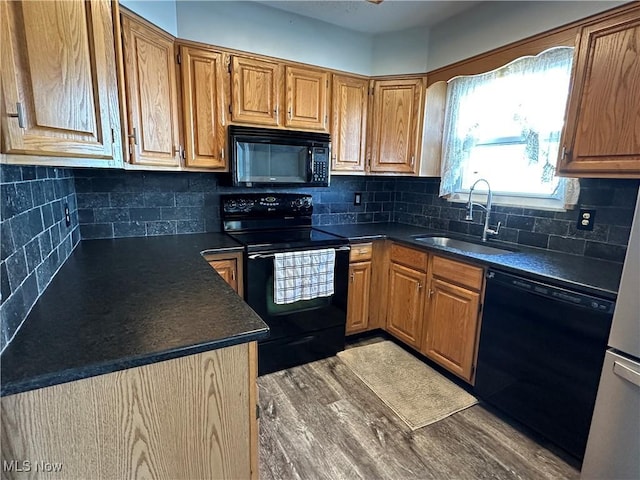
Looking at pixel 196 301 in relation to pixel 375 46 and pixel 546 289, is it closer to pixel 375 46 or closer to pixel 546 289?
pixel 546 289

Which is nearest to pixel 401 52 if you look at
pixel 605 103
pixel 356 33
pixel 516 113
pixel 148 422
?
pixel 356 33

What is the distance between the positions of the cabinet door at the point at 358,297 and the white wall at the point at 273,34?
1637 millimetres

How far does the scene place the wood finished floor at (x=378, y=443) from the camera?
5.12 feet

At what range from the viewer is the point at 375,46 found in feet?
9.02

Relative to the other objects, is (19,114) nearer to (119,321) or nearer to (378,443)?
(119,321)

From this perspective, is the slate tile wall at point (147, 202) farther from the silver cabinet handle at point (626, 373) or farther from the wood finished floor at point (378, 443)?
the silver cabinet handle at point (626, 373)

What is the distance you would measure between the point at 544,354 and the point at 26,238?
225 cm

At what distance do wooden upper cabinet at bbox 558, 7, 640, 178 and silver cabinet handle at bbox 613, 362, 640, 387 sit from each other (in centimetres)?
88

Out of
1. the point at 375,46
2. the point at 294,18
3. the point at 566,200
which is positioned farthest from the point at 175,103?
the point at 566,200

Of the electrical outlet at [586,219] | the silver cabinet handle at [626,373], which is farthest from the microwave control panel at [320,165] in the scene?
the silver cabinet handle at [626,373]

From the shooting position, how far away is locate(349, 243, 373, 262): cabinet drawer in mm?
2564

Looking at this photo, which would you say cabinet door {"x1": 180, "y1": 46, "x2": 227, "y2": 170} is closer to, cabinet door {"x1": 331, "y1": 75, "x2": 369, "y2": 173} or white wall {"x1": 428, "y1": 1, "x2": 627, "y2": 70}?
cabinet door {"x1": 331, "y1": 75, "x2": 369, "y2": 173}

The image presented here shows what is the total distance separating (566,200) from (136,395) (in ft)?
7.90

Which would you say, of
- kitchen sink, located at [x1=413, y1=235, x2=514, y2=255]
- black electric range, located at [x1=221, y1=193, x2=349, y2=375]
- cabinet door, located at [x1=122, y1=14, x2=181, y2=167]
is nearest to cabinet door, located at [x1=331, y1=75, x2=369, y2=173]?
black electric range, located at [x1=221, y1=193, x2=349, y2=375]
